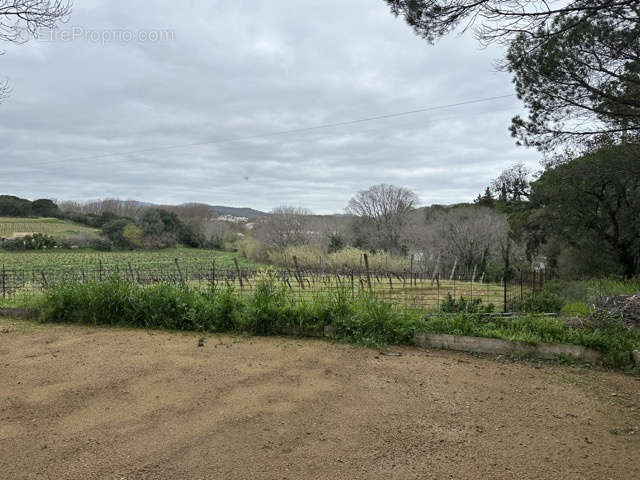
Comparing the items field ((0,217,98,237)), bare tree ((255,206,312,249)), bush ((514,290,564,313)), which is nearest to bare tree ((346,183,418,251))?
bare tree ((255,206,312,249))

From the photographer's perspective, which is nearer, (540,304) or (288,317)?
(288,317)

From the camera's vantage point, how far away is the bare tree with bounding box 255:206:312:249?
29.0 m

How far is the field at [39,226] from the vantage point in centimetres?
1448

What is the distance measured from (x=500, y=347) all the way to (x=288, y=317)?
2299mm

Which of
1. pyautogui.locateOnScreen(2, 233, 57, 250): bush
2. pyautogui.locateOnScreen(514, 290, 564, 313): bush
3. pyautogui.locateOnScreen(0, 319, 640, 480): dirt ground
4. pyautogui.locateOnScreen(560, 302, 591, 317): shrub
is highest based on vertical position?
pyautogui.locateOnScreen(2, 233, 57, 250): bush

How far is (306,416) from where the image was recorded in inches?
110

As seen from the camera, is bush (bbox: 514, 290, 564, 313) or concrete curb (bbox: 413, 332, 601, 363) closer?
concrete curb (bbox: 413, 332, 601, 363)

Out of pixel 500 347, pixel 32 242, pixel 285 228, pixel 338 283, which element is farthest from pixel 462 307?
pixel 285 228

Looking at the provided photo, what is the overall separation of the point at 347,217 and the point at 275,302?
26.0 m

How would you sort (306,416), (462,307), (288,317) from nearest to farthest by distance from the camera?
(306,416) → (288,317) → (462,307)

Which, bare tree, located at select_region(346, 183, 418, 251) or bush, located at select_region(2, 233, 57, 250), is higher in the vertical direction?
bare tree, located at select_region(346, 183, 418, 251)

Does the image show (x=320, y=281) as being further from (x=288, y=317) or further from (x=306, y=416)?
(x=306, y=416)

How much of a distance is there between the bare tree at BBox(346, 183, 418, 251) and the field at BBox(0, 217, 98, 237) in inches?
709

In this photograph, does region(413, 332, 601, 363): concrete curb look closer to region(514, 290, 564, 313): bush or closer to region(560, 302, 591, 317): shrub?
region(560, 302, 591, 317): shrub
